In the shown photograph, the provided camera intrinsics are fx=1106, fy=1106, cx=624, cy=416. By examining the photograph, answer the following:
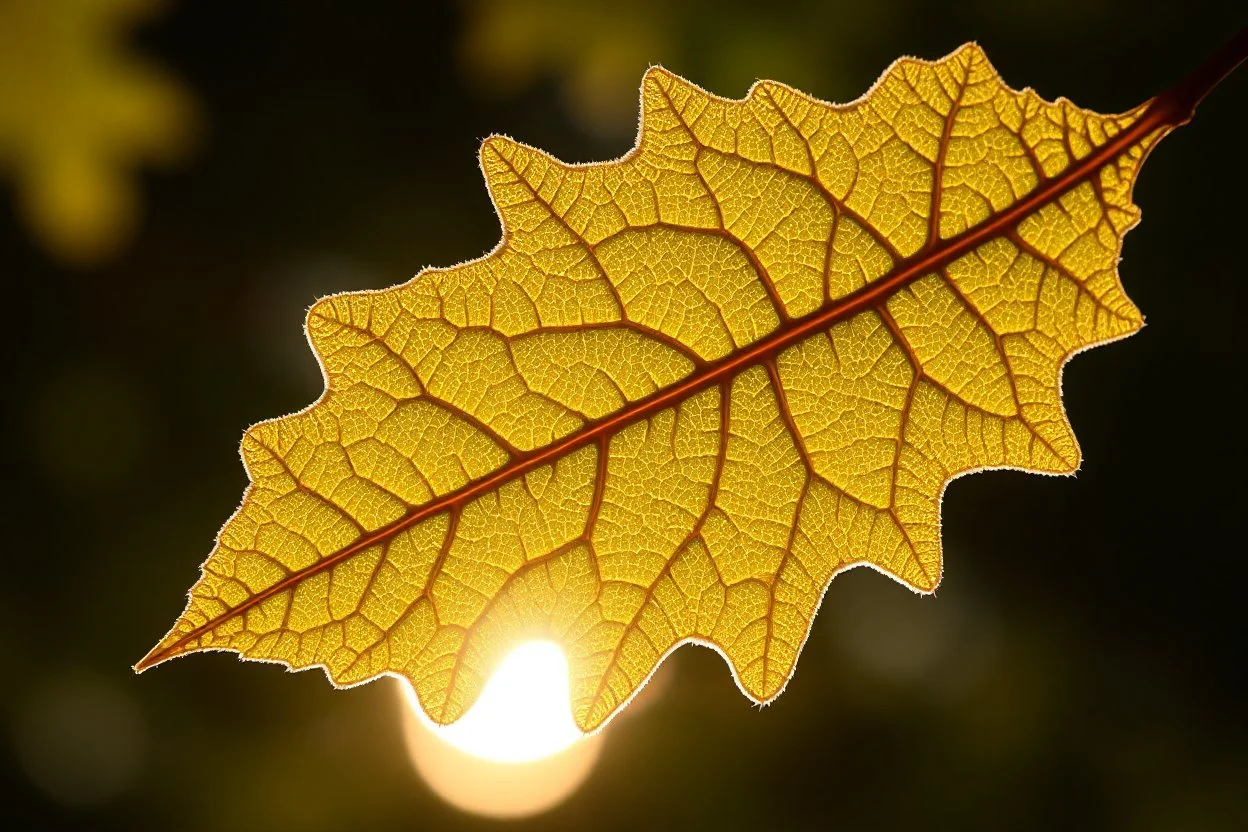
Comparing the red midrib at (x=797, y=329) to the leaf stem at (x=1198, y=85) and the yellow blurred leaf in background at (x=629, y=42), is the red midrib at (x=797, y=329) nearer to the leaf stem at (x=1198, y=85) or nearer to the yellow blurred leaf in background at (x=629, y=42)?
the leaf stem at (x=1198, y=85)

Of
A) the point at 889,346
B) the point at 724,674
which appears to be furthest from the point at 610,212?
the point at 724,674

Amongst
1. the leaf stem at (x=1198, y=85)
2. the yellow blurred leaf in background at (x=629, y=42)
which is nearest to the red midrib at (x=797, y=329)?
the leaf stem at (x=1198, y=85)

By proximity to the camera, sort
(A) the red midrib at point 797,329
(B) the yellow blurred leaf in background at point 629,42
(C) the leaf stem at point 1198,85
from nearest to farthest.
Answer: (C) the leaf stem at point 1198,85 < (A) the red midrib at point 797,329 < (B) the yellow blurred leaf in background at point 629,42

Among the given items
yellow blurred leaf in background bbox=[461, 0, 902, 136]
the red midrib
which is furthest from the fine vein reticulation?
yellow blurred leaf in background bbox=[461, 0, 902, 136]

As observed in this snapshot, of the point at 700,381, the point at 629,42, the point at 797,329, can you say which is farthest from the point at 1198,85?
the point at 629,42

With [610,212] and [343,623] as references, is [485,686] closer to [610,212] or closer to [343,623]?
[343,623]

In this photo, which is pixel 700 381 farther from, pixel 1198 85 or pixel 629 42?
pixel 629 42

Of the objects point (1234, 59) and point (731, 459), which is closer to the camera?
point (1234, 59)
